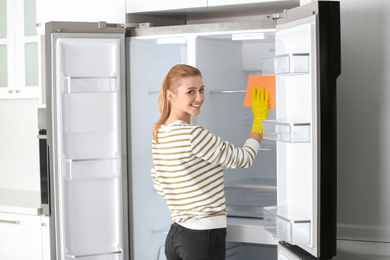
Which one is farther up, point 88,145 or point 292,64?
point 292,64

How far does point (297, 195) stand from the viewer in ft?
5.82

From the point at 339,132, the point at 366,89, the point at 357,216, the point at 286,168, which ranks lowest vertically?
the point at 357,216

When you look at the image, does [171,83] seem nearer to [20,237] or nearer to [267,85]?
[267,85]

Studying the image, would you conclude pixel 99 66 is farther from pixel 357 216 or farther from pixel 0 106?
pixel 0 106

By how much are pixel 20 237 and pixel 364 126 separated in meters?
2.50

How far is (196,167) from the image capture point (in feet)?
6.97

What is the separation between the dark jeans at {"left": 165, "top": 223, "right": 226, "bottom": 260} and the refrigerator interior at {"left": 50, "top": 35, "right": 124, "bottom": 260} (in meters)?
0.69

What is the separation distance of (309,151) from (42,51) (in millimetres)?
2100

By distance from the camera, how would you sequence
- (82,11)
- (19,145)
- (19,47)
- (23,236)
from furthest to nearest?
(19,145) < (19,47) < (23,236) < (82,11)

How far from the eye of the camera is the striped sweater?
6.81ft

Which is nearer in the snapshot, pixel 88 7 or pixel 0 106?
Result: pixel 88 7

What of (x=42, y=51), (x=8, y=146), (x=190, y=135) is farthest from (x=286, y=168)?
(x=8, y=146)

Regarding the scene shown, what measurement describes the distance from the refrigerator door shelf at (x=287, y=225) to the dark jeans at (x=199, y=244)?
35cm

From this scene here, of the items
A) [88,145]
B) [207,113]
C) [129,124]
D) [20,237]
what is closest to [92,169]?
[88,145]
